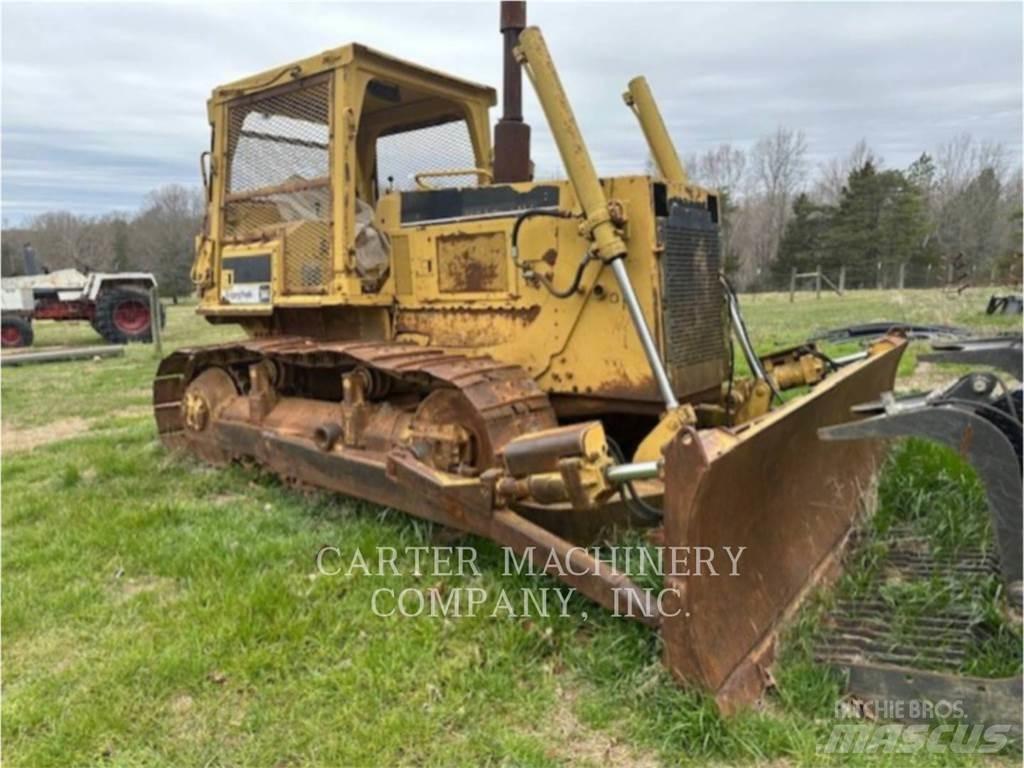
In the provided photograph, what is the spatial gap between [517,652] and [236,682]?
3.34ft

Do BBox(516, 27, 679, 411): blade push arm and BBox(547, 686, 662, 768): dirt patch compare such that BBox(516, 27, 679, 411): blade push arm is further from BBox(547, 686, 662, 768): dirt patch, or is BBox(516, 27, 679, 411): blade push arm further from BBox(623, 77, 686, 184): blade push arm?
BBox(547, 686, 662, 768): dirt patch

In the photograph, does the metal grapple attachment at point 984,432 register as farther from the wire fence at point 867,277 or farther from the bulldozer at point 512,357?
the wire fence at point 867,277

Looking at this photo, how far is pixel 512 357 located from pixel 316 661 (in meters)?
1.93

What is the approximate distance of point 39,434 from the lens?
25.1ft

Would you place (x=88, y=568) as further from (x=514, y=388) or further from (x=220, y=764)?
(x=514, y=388)

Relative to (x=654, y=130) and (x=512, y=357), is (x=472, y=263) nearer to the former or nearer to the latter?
(x=512, y=357)

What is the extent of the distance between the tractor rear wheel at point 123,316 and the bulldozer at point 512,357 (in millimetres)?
12865

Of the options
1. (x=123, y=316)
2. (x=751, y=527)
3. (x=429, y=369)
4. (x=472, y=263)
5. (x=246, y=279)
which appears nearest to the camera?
(x=751, y=527)

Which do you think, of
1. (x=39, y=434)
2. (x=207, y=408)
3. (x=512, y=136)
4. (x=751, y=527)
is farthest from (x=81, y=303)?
(x=751, y=527)

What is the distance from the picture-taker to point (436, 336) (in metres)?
4.66

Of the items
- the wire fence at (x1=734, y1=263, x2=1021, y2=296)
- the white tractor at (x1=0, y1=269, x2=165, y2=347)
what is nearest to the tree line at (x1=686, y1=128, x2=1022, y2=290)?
the wire fence at (x1=734, y1=263, x2=1021, y2=296)

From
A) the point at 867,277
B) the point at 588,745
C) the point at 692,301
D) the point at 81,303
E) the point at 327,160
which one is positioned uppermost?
the point at 327,160

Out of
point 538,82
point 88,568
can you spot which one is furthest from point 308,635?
point 538,82

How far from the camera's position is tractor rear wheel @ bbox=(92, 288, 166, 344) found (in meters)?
17.1
